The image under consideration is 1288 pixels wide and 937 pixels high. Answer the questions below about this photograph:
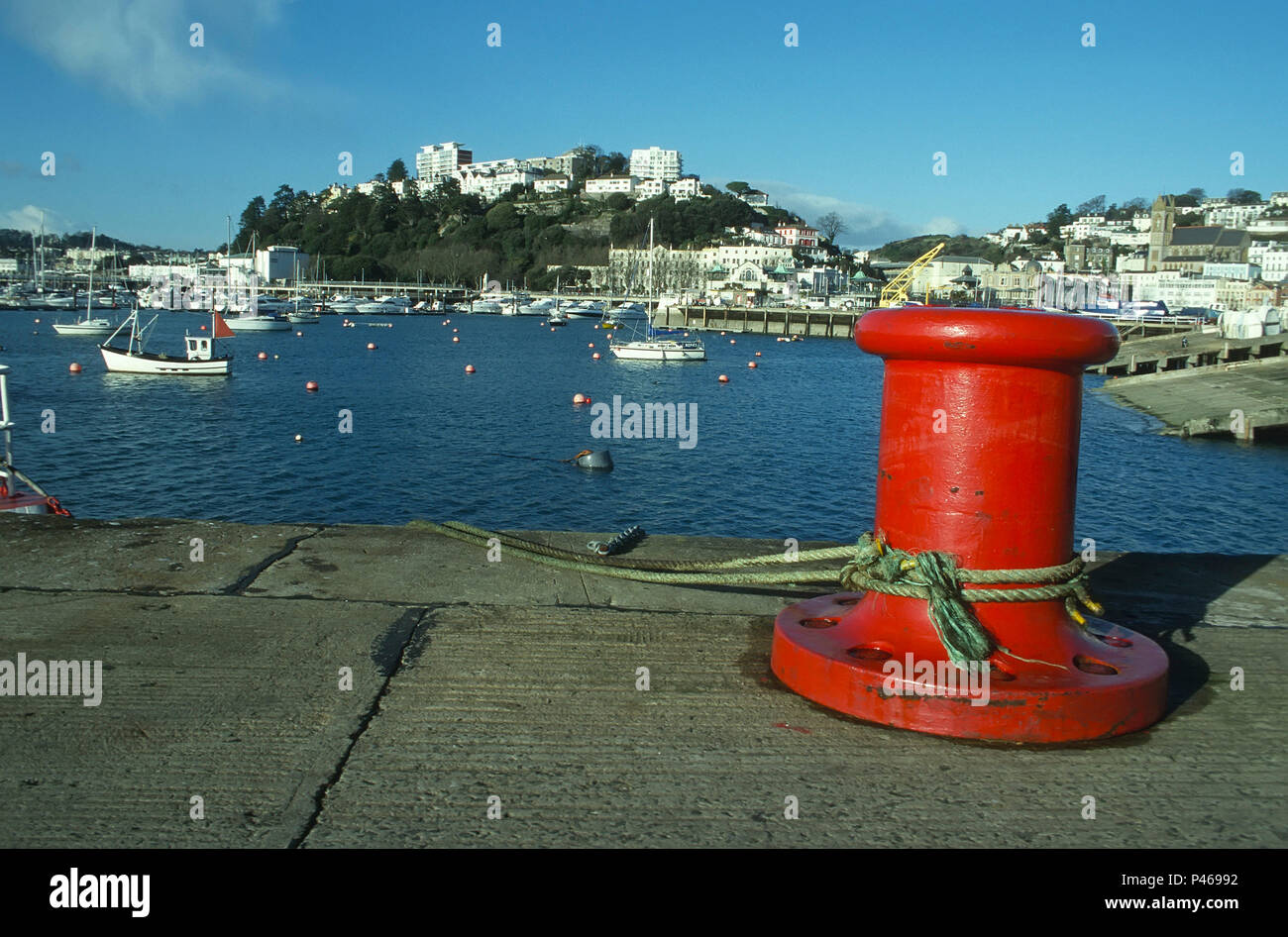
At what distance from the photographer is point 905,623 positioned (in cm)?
348

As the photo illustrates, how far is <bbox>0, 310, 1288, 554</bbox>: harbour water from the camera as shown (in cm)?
2038

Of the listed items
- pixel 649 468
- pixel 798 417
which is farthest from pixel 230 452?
pixel 798 417

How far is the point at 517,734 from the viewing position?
316cm

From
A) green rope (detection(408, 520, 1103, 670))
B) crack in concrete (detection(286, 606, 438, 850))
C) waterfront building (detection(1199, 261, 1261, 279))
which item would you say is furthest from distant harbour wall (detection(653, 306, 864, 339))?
green rope (detection(408, 520, 1103, 670))

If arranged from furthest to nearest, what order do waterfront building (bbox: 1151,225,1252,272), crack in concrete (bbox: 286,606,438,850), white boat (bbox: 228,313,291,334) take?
waterfront building (bbox: 1151,225,1252,272), white boat (bbox: 228,313,291,334), crack in concrete (bbox: 286,606,438,850)

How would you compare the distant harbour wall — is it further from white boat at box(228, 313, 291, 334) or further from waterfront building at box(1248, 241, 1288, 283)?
waterfront building at box(1248, 241, 1288, 283)

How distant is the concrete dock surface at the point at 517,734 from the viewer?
262 cm

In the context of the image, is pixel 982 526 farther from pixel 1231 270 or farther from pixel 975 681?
pixel 1231 270

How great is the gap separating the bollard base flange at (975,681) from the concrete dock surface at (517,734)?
7 centimetres

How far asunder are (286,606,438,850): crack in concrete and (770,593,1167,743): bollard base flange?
135 cm

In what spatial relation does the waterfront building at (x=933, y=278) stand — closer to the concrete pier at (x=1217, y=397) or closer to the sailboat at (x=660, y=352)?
the concrete pier at (x=1217, y=397)

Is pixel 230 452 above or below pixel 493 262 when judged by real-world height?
below
